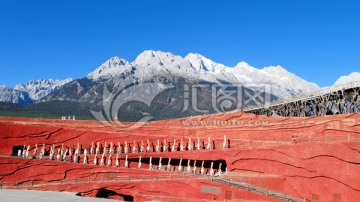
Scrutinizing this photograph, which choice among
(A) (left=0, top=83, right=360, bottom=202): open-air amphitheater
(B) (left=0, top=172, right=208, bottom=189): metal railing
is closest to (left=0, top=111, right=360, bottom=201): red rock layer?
(A) (left=0, top=83, right=360, bottom=202): open-air amphitheater

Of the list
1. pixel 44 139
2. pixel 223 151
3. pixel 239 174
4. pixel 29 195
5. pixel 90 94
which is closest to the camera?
pixel 29 195

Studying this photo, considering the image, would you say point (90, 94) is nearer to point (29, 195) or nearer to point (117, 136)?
point (117, 136)

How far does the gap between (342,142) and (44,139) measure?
1144 inches

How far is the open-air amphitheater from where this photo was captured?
26.4 m

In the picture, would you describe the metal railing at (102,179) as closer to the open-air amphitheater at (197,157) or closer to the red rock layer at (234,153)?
the open-air amphitheater at (197,157)

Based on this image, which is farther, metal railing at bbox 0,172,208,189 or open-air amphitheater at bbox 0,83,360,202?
metal railing at bbox 0,172,208,189

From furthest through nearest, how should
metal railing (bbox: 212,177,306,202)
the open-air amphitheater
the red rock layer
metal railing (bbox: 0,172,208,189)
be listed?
metal railing (bbox: 0,172,208,189), the open-air amphitheater, metal railing (bbox: 212,177,306,202), the red rock layer

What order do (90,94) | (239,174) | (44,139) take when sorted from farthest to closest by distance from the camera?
1. (90,94)
2. (44,139)
3. (239,174)

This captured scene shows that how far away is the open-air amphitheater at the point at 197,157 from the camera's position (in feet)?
86.6

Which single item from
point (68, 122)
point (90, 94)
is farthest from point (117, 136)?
point (90, 94)

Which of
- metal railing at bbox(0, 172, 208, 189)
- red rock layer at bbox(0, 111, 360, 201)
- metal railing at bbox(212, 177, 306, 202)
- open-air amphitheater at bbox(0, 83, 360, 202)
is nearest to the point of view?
red rock layer at bbox(0, 111, 360, 201)

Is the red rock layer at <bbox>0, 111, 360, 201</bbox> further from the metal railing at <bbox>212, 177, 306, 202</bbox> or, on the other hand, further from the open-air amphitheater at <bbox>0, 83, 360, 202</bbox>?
the metal railing at <bbox>212, 177, 306, 202</bbox>

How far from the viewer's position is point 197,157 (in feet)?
108

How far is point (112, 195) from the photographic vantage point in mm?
30422
